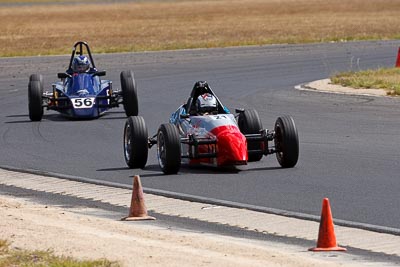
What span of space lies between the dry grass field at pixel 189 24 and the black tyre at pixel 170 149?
99.7ft

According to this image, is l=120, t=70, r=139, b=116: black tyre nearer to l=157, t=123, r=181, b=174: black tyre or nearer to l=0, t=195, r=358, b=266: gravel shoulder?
l=157, t=123, r=181, b=174: black tyre

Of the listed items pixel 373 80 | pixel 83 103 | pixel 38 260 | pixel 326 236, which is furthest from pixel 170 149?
pixel 373 80

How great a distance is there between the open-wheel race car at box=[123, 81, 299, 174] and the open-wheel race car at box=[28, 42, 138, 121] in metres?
6.91

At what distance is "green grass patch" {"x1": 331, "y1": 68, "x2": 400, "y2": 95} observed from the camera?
27.3 metres

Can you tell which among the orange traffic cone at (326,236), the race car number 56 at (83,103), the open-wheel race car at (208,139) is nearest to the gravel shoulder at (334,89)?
the race car number 56 at (83,103)

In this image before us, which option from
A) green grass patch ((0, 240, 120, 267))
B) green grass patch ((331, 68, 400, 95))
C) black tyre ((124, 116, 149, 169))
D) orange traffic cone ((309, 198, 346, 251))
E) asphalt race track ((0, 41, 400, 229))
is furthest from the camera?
green grass patch ((331, 68, 400, 95))

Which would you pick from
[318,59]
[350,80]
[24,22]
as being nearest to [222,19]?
[24,22]

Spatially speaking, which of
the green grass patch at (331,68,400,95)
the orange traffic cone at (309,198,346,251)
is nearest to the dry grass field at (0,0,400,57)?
the green grass patch at (331,68,400,95)

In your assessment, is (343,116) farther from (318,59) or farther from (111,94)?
(318,59)

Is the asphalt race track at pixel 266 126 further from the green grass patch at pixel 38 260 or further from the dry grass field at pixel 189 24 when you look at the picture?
the dry grass field at pixel 189 24

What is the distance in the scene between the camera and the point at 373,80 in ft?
94.3

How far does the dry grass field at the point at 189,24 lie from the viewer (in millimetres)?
51250

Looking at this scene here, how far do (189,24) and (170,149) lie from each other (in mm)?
56840

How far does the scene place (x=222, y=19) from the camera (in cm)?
7862
